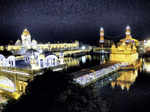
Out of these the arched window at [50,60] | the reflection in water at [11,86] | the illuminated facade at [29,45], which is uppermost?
the illuminated facade at [29,45]

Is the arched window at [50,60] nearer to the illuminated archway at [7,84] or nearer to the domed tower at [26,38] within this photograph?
the illuminated archway at [7,84]

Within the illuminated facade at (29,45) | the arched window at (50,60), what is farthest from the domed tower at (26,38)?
the arched window at (50,60)

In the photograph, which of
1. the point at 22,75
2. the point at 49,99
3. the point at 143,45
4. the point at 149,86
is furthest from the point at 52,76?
the point at 143,45

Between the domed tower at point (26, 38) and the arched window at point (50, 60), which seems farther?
the domed tower at point (26, 38)

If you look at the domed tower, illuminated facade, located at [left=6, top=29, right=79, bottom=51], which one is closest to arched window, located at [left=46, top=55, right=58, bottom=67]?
illuminated facade, located at [left=6, top=29, right=79, bottom=51]

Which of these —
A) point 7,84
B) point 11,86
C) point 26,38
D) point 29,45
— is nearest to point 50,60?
point 11,86

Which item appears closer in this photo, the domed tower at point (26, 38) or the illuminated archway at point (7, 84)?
the illuminated archway at point (7, 84)

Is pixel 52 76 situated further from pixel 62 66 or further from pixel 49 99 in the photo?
pixel 62 66

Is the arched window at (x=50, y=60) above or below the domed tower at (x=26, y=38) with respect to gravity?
below

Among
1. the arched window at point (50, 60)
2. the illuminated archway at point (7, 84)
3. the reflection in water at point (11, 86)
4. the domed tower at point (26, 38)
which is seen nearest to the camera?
the reflection in water at point (11, 86)

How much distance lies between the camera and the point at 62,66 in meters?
6.53

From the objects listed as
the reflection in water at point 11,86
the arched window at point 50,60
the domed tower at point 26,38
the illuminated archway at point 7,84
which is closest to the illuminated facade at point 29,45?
the domed tower at point 26,38

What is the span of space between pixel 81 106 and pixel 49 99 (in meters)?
0.39

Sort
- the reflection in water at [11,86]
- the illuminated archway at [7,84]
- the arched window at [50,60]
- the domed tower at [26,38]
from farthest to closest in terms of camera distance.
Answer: the domed tower at [26,38] < the arched window at [50,60] < the illuminated archway at [7,84] < the reflection in water at [11,86]
